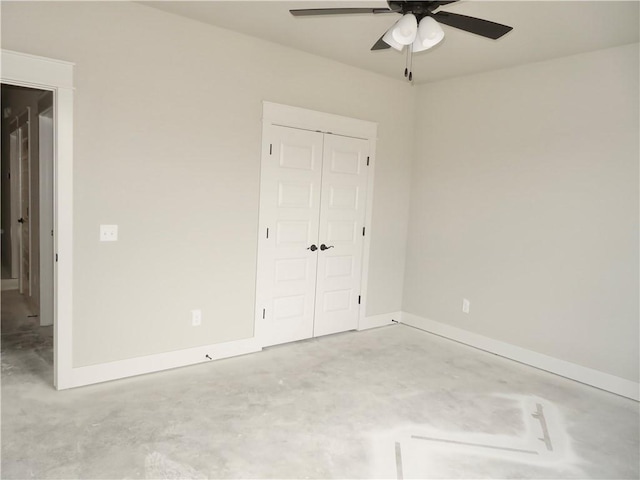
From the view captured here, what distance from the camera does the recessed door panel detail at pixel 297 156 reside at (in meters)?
4.00

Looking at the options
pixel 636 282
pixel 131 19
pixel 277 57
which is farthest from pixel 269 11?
pixel 636 282

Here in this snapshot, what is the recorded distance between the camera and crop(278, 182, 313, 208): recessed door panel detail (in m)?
4.04

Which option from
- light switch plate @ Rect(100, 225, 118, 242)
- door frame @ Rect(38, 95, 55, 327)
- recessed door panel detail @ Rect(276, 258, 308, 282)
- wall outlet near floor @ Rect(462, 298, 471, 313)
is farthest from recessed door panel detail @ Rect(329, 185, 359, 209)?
door frame @ Rect(38, 95, 55, 327)

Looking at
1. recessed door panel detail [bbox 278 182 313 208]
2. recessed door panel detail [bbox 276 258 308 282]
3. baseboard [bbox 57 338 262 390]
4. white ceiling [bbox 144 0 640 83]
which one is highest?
white ceiling [bbox 144 0 640 83]

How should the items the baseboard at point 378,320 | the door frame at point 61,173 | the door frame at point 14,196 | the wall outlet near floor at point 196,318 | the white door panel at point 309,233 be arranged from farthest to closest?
the door frame at point 14,196 → the baseboard at point 378,320 → the white door panel at point 309,233 → the wall outlet near floor at point 196,318 → the door frame at point 61,173

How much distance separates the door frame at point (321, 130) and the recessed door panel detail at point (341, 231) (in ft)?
0.63

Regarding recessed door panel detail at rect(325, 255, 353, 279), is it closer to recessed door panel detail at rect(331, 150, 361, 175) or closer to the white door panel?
the white door panel

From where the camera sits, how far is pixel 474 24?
7.18 ft

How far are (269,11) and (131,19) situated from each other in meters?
0.98

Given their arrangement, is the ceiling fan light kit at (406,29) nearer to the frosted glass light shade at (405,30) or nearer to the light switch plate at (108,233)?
the frosted glass light shade at (405,30)

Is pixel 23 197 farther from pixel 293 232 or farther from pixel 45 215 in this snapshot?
pixel 293 232

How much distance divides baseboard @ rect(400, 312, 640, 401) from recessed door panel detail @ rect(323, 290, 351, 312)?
88 centimetres

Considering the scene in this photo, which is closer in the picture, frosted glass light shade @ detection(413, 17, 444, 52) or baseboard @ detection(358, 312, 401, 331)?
frosted glass light shade @ detection(413, 17, 444, 52)

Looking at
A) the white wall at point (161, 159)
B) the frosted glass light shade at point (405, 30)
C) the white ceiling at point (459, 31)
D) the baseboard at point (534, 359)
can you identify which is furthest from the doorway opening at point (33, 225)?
the baseboard at point (534, 359)
